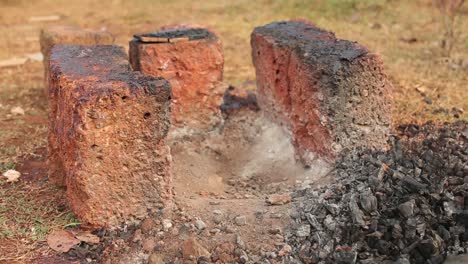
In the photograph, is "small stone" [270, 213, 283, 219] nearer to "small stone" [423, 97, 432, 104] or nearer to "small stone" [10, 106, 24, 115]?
"small stone" [423, 97, 432, 104]

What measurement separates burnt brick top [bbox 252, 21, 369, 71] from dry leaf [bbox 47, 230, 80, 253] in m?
1.94

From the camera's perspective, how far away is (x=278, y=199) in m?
3.77

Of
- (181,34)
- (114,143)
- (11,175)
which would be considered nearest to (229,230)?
(114,143)

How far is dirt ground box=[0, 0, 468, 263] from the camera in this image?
3795mm

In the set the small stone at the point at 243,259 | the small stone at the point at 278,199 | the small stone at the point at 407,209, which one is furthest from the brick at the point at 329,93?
the small stone at the point at 243,259

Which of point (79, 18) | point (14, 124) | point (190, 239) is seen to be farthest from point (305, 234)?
point (79, 18)

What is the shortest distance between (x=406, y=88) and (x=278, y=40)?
221 cm

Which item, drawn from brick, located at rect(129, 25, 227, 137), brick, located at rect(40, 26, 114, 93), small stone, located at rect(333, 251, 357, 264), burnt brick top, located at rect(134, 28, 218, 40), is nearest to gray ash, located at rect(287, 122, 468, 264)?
small stone, located at rect(333, 251, 357, 264)

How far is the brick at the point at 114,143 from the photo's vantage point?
11.0 feet

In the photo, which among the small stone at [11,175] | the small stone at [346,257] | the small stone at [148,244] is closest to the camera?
the small stone at [346,257]

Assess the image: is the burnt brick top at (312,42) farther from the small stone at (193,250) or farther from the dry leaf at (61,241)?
the dry leaf at (61,241)

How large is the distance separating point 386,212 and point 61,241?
181 cm

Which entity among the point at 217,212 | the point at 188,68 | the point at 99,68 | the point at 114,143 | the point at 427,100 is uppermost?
the point at 99,68

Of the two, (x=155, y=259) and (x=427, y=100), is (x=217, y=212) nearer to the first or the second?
(x=155, y=259)
